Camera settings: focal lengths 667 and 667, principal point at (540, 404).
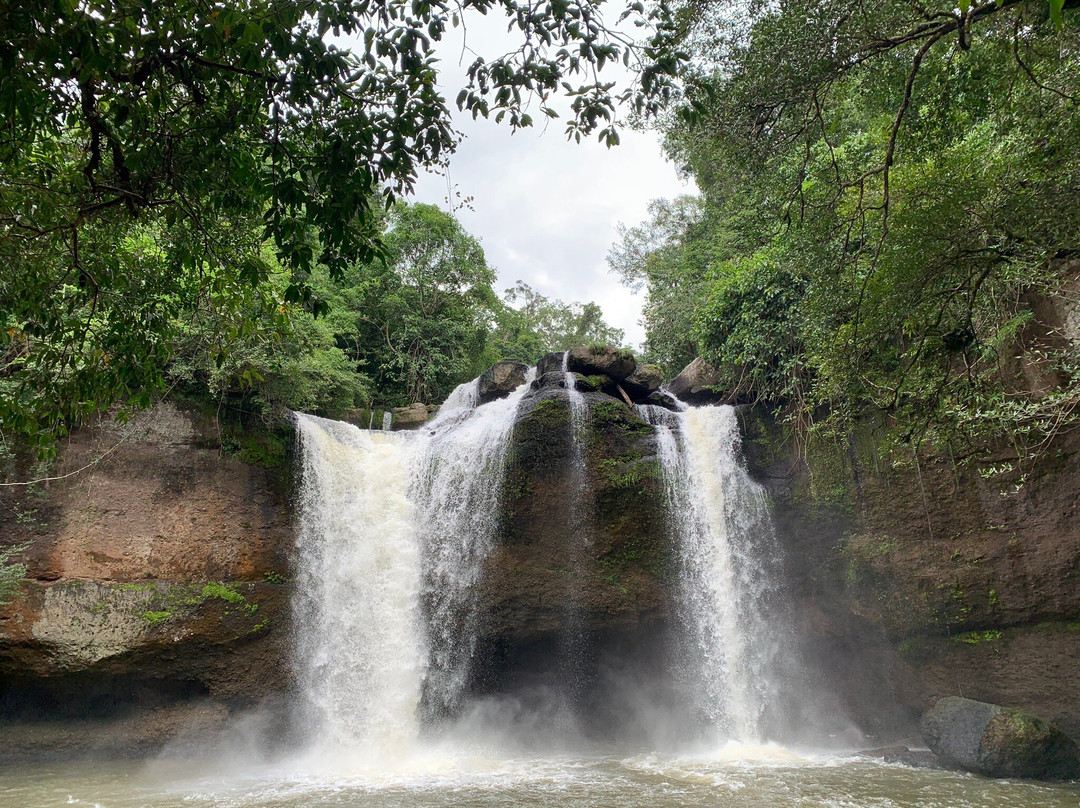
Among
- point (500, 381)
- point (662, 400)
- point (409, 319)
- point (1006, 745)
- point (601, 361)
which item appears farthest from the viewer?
point (409, 319)

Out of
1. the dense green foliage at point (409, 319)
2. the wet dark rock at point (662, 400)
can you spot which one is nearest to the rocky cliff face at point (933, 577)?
the wet dark rock at point (662, 400)

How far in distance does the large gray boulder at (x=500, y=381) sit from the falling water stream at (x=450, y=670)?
2.50 meters

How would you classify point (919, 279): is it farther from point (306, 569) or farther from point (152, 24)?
point (306, 569)

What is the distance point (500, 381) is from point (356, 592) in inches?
252

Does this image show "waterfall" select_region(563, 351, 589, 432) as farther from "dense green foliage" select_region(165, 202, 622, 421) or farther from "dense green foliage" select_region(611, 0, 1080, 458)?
"dense green foliage" select_region(165, 202, 622, 421)

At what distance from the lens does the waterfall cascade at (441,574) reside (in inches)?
413

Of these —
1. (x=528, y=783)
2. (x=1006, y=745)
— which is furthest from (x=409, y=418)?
(x=1006, y=745)

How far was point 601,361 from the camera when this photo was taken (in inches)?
551

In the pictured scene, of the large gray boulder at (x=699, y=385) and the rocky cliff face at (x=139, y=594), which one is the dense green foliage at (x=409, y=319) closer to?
the rocky cliff face at (x=139, y=594)

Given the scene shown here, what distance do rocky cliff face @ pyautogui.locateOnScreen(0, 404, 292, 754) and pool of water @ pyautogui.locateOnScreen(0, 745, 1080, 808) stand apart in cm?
81

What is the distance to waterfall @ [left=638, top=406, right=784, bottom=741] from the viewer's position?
34.6ft

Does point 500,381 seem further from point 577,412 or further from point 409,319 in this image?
point 409,319

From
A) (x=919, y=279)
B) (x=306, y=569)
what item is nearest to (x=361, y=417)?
(x=306, y=569)

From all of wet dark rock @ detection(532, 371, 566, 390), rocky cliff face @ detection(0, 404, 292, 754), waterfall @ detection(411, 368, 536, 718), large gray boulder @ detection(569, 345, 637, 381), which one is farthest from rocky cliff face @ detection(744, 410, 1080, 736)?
rocky cliff face @ detection(0, 404, 292, 754)
